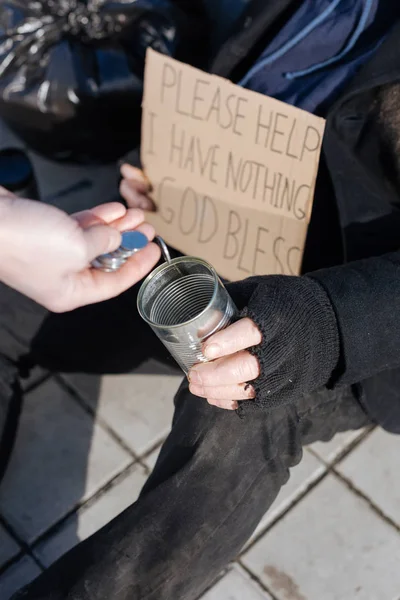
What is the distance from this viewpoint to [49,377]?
1.61 m

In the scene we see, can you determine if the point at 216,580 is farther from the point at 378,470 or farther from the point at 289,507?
the point at 378,470

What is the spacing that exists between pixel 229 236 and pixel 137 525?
0.62 m

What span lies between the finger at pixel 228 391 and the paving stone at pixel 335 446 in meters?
0.55

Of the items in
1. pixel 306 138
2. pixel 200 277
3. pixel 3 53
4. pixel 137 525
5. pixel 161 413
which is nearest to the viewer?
pixel 200 277

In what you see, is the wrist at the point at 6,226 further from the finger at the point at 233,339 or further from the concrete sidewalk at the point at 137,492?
the concrete sidewalk at the point at 137,492

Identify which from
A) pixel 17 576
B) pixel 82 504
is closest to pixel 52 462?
pixel 82 504

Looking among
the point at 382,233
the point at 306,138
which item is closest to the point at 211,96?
the point at 306,138

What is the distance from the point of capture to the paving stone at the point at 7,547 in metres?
1.36

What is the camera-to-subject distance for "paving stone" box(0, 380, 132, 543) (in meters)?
1.42

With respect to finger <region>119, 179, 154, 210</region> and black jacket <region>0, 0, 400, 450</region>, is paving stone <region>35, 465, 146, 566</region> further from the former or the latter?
finger <region>119, 179, 154, 210</region>

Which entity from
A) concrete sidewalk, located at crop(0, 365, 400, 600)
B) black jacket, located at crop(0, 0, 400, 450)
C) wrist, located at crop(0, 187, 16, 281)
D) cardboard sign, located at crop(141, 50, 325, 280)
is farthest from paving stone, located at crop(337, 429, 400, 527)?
wrist, located at crop(0, 187, 16, 281)

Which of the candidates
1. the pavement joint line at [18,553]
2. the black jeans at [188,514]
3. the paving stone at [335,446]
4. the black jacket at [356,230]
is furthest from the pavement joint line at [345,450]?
the pavement joint line at [18,553]

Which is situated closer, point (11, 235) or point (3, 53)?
point (11, 235)

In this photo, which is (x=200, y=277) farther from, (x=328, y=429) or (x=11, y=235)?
(x=328, y=429)
